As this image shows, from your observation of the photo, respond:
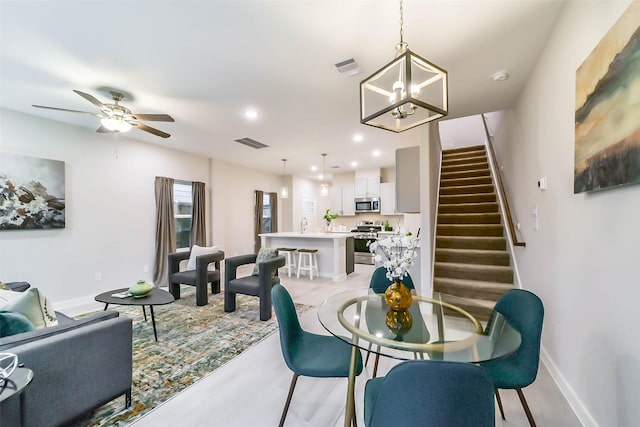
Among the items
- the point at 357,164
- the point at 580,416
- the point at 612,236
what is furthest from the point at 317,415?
the point at 357,164

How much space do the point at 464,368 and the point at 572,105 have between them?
2.07 meters

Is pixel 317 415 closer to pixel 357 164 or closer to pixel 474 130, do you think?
pixel 357 164

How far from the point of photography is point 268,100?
3172mm

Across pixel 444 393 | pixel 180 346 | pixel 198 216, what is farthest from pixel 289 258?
pixel 444 393

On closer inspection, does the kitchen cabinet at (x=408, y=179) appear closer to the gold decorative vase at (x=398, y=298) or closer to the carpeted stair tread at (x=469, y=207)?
the carpeted stair tread at (x=469, y=207)

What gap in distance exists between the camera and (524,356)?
148 cm

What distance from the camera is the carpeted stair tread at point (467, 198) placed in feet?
15.2

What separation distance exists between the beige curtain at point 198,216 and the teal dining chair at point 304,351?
15.1 feet

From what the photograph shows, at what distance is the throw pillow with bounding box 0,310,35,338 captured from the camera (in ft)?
4.97

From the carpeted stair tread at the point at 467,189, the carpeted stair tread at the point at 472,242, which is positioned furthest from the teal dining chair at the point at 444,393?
the carpeted stair tread at the point at 467,189

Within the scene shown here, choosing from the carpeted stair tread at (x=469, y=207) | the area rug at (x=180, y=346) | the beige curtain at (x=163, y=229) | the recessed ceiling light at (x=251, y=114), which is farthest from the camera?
the beige curtain at (x=163, y=229)

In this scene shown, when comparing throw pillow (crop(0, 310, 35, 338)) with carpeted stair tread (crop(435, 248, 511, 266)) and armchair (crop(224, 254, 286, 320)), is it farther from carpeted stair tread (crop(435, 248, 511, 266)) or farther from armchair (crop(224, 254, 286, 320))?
carpeted stair tread (crop(435, 248, 511, 266))

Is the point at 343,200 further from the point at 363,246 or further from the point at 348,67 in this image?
the point at 348,67

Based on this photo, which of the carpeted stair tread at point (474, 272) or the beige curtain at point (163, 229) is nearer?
the carpeted stair tread at point (474, 272)
